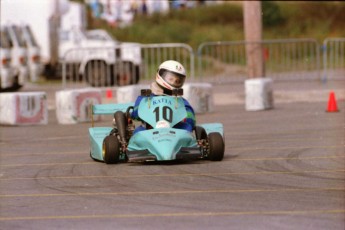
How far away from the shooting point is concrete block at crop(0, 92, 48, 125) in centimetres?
2309

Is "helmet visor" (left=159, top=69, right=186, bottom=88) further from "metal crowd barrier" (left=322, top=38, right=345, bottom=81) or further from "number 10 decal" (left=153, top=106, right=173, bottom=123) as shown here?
"metal crowd barrier" (left=322, top=38, right=345, bottom=81)

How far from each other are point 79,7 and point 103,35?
1.52 m

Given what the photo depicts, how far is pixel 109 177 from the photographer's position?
529 inches

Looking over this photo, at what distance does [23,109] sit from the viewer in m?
23.2

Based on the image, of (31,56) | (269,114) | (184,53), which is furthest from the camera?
(31,56)

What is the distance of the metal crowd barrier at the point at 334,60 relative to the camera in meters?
A: 29.9

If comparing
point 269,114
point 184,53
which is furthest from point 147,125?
point 184,53

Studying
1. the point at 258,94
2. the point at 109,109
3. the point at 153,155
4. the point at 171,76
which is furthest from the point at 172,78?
the point at 258,94

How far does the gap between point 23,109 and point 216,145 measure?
30.3ft

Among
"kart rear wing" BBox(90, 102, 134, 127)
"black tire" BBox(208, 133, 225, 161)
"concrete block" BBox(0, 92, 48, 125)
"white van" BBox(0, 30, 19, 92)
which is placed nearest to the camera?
"black tire" BBox(208, 133, 225, 161)

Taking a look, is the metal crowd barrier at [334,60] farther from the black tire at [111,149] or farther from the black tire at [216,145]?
the black tire at [111,149]

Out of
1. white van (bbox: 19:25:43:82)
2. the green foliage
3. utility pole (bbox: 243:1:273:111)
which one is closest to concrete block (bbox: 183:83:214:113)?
utility pole (bbox: 243:1:273:111)

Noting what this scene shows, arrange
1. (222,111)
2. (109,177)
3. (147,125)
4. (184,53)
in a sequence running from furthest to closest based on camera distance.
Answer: (184,53)
(222,111)
(147,125)
(109,177)

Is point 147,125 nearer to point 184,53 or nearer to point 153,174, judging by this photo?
point 153,174
